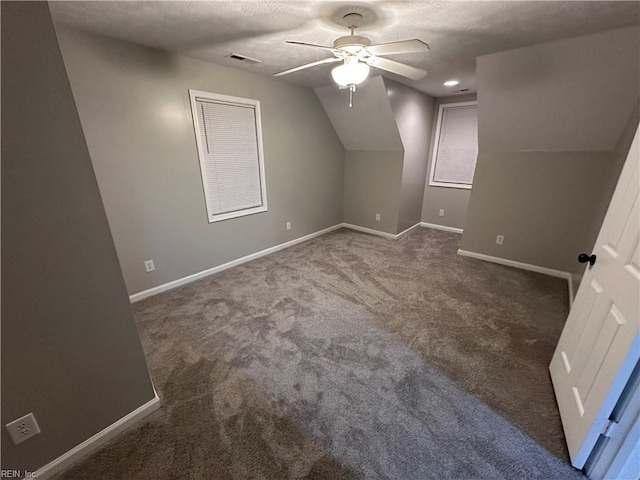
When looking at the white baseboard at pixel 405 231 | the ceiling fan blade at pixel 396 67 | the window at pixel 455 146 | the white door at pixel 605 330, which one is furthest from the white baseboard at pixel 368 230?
the white door at pixel 605 330

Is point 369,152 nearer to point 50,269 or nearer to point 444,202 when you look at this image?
point 444,202

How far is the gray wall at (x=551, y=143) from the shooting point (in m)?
2.09

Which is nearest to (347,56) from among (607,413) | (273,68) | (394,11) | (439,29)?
(394,11)

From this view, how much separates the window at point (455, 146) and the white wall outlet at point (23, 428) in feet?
17.2

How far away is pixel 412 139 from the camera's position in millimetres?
4109

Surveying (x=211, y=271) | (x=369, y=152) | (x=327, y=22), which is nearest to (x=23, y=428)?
(x=211, y=271)

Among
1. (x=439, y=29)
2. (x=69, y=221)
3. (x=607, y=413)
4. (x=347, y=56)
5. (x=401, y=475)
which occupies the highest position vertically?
(x=439, y=29)

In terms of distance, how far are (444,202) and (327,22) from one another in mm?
3743

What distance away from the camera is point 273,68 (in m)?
2.86

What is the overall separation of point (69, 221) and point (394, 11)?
2.06 m

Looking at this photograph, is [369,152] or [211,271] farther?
[369,152]

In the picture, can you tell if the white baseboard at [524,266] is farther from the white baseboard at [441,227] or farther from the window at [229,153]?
the window at [229,153]

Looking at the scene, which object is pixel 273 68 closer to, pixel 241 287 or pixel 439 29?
pixel 439 29

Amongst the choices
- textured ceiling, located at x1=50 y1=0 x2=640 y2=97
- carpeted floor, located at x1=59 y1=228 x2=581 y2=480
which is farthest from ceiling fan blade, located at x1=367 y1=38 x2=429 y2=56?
carpeted floor, located at x1=59 y1=228 x2=581 y2=480
